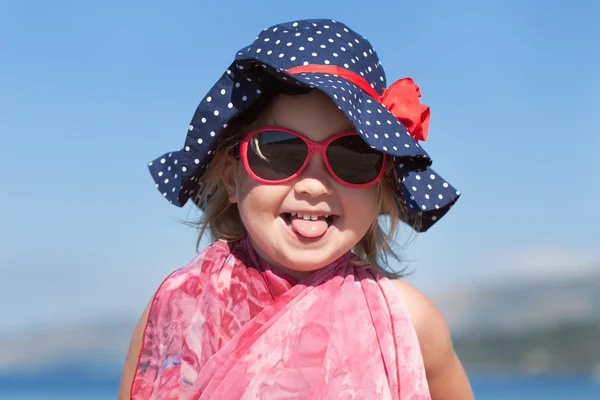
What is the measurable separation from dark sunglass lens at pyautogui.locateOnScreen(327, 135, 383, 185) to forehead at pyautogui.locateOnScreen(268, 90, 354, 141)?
42 mm

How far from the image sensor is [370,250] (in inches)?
105

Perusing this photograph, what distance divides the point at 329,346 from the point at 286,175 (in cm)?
56

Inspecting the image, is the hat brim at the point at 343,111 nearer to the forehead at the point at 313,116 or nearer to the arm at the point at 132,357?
the forehead at the point at 313,116

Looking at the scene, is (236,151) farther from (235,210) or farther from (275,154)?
(235,210)

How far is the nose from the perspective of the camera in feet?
7.14

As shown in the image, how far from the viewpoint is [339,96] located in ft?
6.81

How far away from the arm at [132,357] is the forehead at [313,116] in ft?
2.80

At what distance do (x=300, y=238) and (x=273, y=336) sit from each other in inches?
12.8

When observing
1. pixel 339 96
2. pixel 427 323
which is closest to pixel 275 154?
pixel 339 96

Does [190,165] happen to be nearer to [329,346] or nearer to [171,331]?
[171,331]

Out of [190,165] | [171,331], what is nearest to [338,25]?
[190,165]

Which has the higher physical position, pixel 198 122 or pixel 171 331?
pixel 198 122

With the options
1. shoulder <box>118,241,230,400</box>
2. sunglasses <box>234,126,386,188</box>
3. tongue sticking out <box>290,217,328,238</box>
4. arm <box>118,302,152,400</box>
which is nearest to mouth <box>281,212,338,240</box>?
tongue sticking out <box>290,217,328,238</box>

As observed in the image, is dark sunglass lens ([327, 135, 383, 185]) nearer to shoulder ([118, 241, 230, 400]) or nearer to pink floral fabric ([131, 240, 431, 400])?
pink floral fabric ([131, 240, 431, 400])
